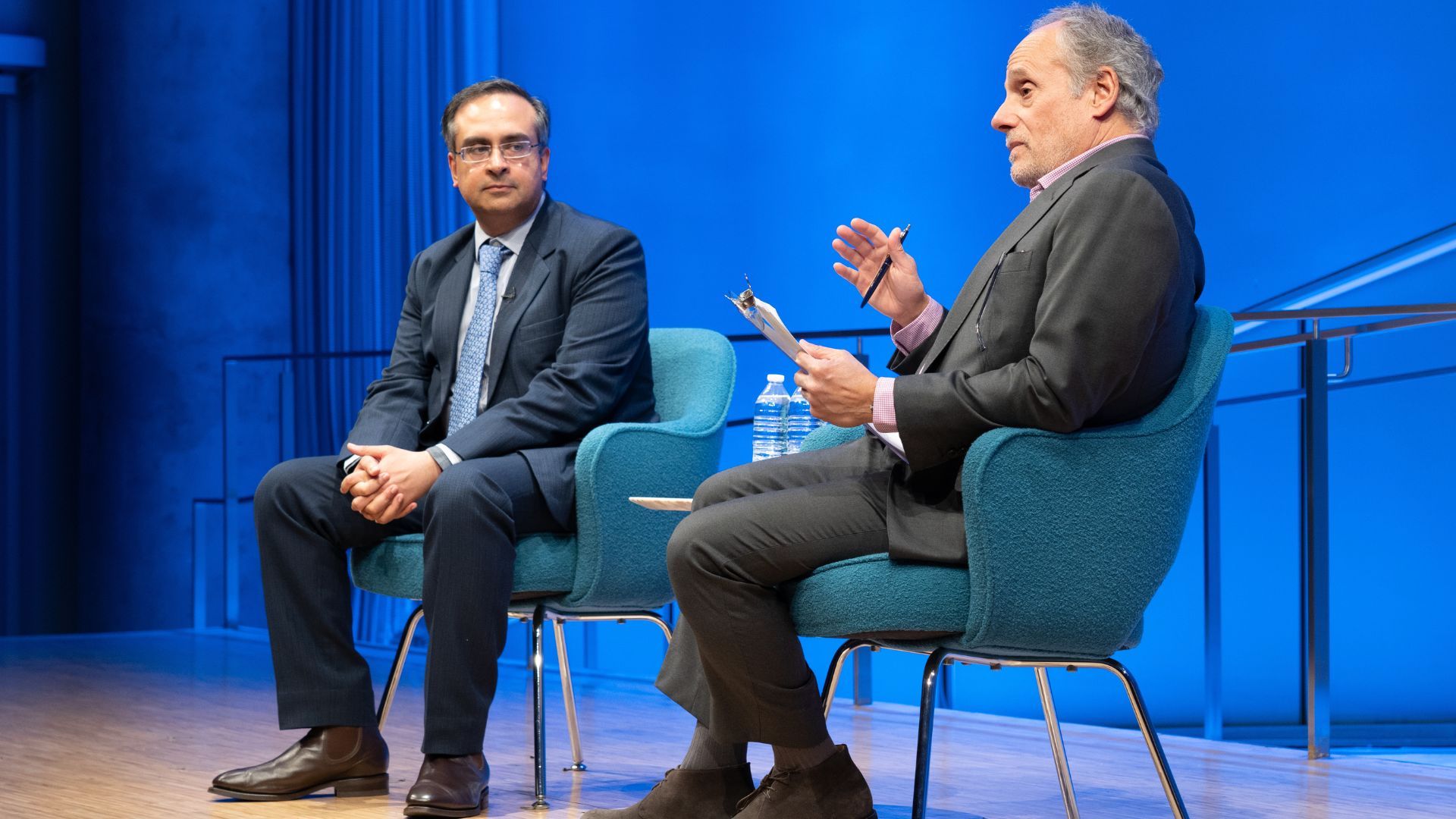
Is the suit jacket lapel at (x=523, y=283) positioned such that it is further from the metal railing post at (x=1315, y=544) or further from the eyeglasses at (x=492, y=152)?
the metal railing post at (x=1315, y=544)

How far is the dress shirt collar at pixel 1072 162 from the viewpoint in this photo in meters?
1.98

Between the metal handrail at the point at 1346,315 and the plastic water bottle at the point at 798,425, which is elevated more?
the metal handrail at the point at 1346,315

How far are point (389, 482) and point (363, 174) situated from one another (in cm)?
406

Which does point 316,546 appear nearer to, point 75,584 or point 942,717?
point 942,717

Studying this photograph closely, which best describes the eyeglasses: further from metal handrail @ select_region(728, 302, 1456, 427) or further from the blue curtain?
the blue curtain

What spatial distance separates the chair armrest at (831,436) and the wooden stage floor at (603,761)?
578 mm

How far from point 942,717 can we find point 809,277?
9.09ft

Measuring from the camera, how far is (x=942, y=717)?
11.6 ft

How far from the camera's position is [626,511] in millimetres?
2500

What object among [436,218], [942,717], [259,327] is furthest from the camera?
[259,327]

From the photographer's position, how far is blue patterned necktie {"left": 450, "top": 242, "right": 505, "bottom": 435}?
270 cm

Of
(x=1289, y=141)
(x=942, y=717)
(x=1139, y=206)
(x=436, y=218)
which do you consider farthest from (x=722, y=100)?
(x=1139, y=206)

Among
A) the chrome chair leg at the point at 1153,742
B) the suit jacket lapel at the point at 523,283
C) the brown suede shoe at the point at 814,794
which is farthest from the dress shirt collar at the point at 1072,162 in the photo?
the suit jacket lapel at the point at 523,283

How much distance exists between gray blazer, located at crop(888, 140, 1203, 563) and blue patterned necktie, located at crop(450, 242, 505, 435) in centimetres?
104
